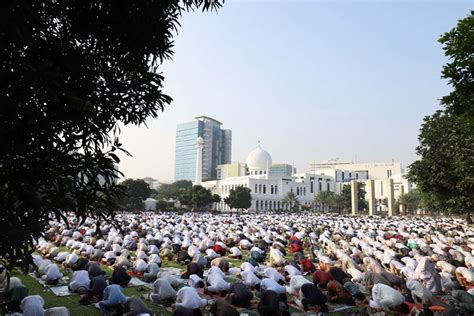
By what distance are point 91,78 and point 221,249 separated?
12105 mm

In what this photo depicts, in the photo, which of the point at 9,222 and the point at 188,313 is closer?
the point at 9,222

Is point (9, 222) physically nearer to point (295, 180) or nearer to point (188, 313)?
point (188, 313)

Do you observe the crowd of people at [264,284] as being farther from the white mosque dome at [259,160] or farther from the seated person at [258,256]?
the white mosque dome at [259,160]

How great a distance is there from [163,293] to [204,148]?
108m

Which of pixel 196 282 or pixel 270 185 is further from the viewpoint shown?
pixel 270 185

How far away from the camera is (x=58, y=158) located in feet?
10.6

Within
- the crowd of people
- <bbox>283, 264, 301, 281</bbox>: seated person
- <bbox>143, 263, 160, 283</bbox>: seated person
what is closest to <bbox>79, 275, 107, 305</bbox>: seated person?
the crowd of people

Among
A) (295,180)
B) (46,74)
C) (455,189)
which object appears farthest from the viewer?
(295,180)

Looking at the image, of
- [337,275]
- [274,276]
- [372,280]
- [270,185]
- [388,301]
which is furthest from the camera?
A: [270,185]

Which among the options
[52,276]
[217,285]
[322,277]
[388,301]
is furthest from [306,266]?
[52,276]

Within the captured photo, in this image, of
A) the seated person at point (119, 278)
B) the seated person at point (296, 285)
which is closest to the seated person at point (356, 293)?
the seated person at point (296, 285)

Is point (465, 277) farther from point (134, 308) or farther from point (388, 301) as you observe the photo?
point (134, 308)

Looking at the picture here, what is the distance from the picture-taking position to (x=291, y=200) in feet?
229

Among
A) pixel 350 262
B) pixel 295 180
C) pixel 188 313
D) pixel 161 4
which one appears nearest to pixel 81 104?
pixel 161 4
